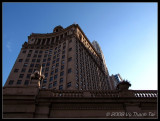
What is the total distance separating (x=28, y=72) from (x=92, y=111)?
44099mm

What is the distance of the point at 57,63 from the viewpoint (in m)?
54.8

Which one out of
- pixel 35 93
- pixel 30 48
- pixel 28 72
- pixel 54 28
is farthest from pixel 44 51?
pixel 35 93

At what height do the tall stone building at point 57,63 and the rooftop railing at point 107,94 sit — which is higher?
the tall stone building at point 57,63

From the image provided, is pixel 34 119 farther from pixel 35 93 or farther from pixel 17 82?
pixel 17 82

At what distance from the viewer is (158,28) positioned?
11586 mm

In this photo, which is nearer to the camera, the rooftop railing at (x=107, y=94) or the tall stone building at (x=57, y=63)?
the rooftop railing at (x=107, y=94)

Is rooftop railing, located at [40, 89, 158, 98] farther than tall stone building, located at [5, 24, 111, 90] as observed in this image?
No

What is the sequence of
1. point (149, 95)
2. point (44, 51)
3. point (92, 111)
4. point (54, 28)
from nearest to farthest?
point (92, 111) → point (149, 95) → point (44, 51) → point (54, 28)

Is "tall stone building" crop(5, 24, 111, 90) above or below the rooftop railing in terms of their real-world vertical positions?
above

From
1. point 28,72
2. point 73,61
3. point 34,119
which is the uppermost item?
point 73,61

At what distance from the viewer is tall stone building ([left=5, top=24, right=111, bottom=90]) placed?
151ft

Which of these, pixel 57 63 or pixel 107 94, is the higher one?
pixel 57 63

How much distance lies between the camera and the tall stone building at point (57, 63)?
151 ft

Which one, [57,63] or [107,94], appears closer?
[107,94]
